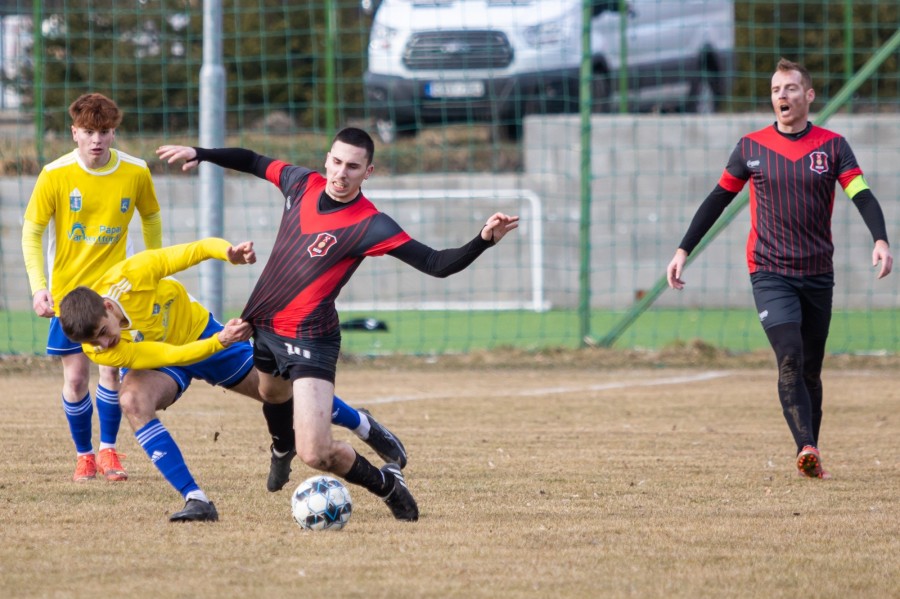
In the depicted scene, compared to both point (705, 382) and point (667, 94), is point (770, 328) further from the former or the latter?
point (667, 94)

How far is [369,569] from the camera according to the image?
441 centimetres

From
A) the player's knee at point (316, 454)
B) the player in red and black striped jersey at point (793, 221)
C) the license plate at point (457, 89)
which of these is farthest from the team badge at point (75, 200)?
the license plate at point (457, 89)

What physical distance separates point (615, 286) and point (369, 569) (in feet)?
35.8

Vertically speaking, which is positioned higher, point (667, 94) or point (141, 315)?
point (667, 94)

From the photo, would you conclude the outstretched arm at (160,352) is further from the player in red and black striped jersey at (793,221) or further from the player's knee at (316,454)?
the player in red and black striped jersey at (793,221)

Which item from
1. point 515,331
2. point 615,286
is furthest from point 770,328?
point 615,286

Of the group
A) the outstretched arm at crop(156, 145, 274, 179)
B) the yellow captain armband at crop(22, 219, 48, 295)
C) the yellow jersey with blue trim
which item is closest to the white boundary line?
the yellow jersey with blue trim

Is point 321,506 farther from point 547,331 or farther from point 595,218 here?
point 595,218

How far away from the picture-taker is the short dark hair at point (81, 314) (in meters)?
5.07

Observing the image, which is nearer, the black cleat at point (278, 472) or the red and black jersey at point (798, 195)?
the black cleat at point (278, 472)

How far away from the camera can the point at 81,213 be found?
6.32 m

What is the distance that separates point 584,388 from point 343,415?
437 centimetres

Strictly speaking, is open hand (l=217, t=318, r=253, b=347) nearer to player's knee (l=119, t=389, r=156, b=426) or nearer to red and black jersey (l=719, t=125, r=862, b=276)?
player's knee (l=119, t=389, r=156, b=426)

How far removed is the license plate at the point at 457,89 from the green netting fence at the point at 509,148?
0.07 feet
